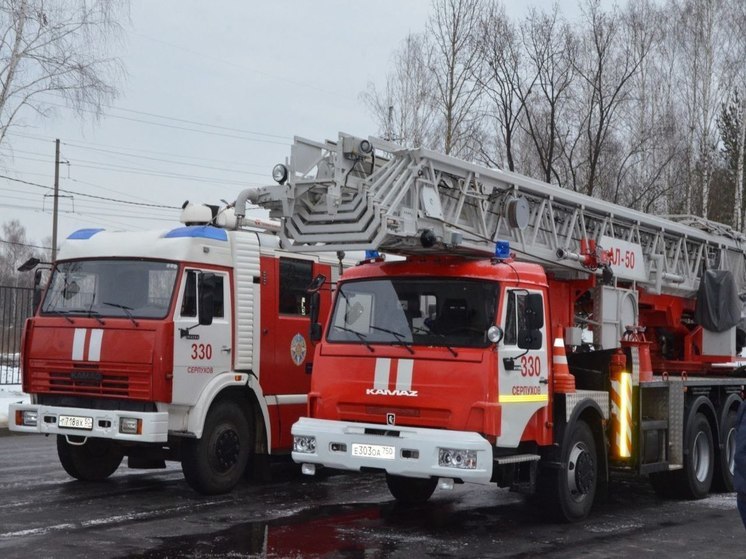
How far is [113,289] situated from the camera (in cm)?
1068

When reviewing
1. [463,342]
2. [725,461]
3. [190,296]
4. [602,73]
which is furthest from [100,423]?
[602,73]

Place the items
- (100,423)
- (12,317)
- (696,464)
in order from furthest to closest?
(12,317)
(696,464)
(100,423)

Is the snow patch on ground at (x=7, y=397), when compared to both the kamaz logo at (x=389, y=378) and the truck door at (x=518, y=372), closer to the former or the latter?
the kamaz logo at (x=389, y=378)

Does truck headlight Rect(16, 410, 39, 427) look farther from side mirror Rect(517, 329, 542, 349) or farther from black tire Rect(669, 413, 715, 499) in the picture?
black tire Rect(669, 413, 715, 499)

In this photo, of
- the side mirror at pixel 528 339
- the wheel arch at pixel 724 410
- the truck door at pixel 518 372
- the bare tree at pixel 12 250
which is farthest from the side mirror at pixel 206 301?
the bare tree at pixel 12 250

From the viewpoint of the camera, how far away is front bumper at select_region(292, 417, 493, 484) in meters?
8.44

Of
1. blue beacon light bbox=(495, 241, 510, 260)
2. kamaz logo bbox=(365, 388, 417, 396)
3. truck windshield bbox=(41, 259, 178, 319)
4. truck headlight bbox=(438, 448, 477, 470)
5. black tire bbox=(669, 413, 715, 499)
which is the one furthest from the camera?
black tire bbox=(669, 413, 715, 499)

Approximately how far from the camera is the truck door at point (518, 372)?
8.92m

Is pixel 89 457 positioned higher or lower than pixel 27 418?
lower

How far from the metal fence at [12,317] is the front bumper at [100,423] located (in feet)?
33.3

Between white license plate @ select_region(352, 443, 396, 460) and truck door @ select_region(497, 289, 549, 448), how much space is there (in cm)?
93

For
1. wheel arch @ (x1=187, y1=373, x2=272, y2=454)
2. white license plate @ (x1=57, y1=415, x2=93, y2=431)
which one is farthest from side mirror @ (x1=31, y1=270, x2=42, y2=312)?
wheel arch @ (x1=187, y1=373, x2=272, y2=454)

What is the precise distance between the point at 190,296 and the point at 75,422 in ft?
5.59

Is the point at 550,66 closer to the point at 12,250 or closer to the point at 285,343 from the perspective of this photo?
the point at 285,343
